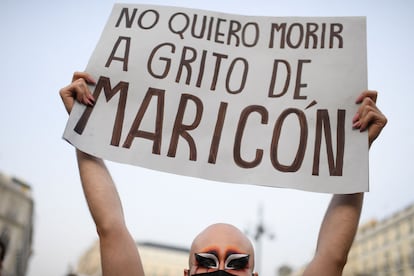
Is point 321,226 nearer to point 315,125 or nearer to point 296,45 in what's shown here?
point 315,125

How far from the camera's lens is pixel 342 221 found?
82.5 inches

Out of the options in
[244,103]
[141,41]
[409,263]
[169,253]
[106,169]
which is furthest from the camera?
[169,253]

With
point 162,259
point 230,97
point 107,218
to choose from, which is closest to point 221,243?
point 107,218

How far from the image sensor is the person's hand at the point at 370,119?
221 centimetres

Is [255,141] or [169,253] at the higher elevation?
[169,253]

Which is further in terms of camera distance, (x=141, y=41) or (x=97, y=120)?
(x=141, y=41)

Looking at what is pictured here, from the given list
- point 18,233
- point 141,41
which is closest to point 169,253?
point 18,233

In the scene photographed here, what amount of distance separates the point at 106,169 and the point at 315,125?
110cm

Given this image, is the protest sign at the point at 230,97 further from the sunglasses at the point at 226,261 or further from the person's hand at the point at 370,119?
the sunglasses at the point at 226,261

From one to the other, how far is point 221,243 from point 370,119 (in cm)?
95

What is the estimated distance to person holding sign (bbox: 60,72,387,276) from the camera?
6.58 ft

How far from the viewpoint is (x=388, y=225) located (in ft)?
154

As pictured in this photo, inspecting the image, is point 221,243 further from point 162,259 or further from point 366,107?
point 162,259

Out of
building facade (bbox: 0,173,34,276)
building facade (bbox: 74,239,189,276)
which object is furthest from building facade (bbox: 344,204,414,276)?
building facade (bbox: 0,173,34,276)
